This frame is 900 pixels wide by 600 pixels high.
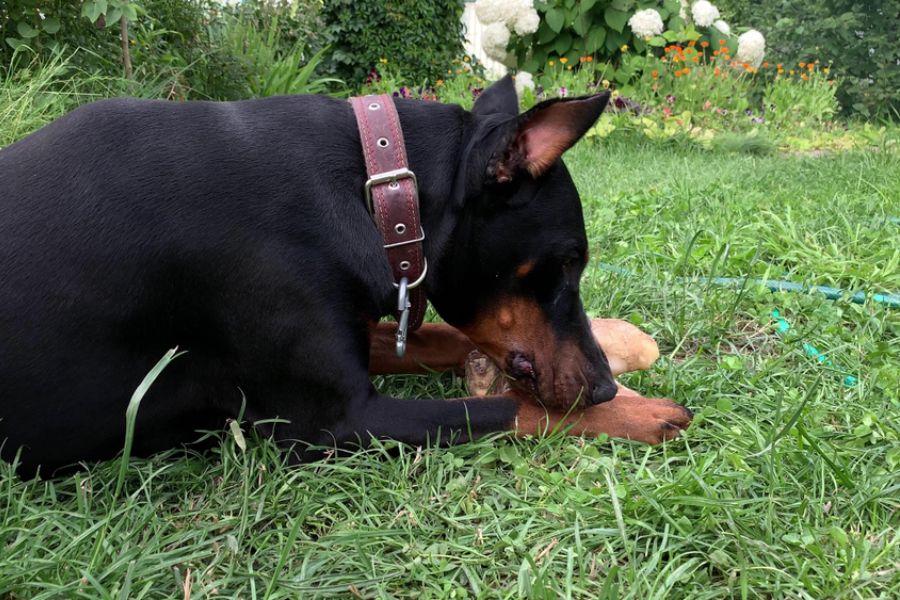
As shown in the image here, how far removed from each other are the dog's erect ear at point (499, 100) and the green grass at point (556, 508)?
3.16 feet

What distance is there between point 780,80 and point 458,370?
9003 mm

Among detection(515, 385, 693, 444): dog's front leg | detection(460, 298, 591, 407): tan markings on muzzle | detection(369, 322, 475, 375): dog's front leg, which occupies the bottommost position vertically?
detection(369, 322, 475, 375): dog's front leg

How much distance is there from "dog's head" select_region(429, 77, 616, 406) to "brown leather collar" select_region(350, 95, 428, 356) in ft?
0.41

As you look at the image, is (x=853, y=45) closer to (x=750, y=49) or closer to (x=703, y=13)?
(x=750, y=49)

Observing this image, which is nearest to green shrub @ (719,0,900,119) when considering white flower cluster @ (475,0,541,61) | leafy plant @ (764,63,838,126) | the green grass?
leafy plant @ (764,63,838,126)

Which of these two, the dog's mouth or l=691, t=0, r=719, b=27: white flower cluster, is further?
l=691, t=0, r=719, b=27: white flower cluster

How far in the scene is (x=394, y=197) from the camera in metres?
2.25

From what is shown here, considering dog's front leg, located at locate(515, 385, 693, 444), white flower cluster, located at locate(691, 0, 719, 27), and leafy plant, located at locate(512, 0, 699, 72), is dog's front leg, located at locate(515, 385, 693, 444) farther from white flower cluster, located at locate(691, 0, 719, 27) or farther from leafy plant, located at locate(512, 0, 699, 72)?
white flower cluster, located at locate(691, 0, 719, 27)

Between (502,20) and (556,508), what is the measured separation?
8.40 meters

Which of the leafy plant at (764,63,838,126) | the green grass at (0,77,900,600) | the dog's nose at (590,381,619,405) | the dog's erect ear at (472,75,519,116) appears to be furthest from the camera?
the leafy plant at (764,63,838,126)

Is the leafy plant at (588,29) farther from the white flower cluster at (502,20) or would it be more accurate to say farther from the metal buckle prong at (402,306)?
the metal buckle prong at (402,306)

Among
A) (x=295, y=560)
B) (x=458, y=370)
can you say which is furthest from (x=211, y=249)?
(x=458, y=370)

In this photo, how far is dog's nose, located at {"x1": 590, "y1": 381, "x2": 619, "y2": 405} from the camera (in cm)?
236

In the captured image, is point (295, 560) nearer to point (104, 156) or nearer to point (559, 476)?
point (559, 476)
